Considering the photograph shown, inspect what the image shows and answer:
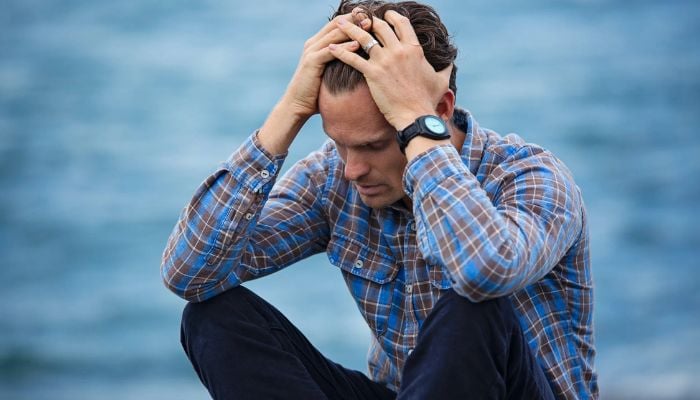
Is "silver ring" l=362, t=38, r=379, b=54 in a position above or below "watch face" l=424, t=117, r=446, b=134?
above

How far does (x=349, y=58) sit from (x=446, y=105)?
0.30 metres

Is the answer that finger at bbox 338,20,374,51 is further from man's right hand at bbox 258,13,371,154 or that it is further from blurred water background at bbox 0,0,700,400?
blurred water background at bbox 0,0,700,400

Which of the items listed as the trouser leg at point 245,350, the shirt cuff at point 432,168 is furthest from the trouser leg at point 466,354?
the trouser leg at point 245,350

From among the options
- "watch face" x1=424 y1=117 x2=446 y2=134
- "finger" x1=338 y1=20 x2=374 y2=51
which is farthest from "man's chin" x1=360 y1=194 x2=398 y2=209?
"finger" x1=338 y1=20 x2=374 y2=51

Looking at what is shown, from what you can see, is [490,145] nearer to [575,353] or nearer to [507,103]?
[575,353]

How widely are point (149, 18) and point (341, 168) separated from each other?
42.0 feet

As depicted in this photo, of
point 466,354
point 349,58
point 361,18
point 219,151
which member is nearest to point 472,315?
point 466,354

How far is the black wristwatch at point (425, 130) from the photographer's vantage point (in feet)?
8.32

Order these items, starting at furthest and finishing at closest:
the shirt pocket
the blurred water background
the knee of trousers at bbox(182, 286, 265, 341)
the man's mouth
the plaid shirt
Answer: the blurred water background < the shirt pocket < the man's mouth < the knee of trousers at bbox(182, 286, 265, 341) < the plaid shirt

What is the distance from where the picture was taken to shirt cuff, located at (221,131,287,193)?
276cm

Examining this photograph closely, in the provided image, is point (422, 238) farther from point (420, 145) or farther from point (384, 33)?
point (384, 33)

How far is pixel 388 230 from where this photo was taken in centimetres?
288

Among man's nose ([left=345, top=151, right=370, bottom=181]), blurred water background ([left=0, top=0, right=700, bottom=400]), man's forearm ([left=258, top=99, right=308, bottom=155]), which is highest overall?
blurred water background ([left=0, top=0, right=700, bottom=400])

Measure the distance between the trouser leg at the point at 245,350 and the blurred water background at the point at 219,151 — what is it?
431 cm
